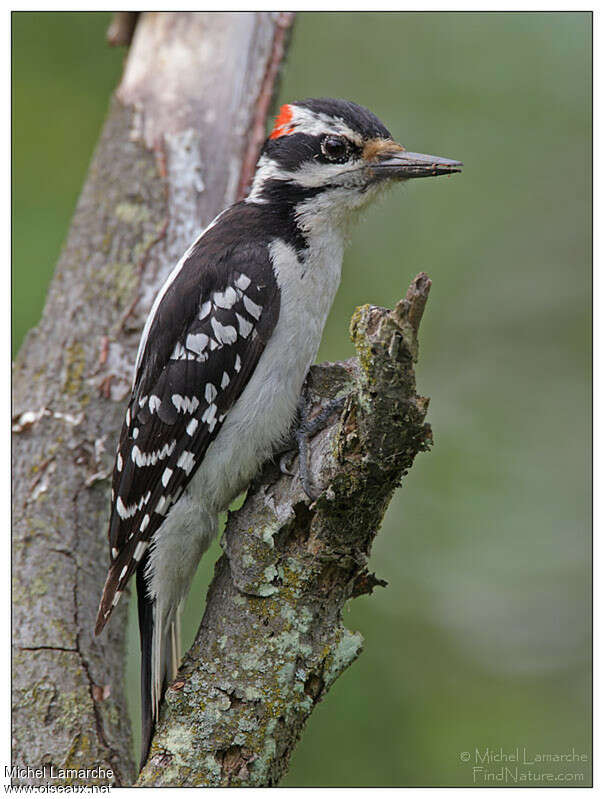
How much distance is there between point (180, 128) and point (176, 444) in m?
1.82

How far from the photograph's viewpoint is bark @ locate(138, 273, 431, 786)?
2.34 meters

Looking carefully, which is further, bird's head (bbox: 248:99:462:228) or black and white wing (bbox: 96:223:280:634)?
bird's head (bbox: 248:99:462:228)

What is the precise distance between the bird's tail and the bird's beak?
1.72m

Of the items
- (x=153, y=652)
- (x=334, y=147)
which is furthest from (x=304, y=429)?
(x=334, y=147)

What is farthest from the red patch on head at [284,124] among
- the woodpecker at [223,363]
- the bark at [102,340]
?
the bark at [102,340]

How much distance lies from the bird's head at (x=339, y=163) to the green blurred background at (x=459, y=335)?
154cm

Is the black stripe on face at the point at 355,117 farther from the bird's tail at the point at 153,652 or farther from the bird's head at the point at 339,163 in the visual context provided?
the bird's tail at the point at 153,652

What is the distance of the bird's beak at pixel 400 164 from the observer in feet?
10.2

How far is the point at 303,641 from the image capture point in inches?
97.8

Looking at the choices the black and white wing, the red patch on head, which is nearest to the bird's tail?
the black and white wing

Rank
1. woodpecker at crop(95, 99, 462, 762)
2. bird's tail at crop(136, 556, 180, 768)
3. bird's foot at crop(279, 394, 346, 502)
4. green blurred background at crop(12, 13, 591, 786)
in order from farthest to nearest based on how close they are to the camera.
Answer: green blurred background at crop(12, 13, 591, 786) → woodpecker at crop(95, 99, 462, 762) → bird's tail at crop(136, 556, 180, 768) → bird's foot at crop(279, 394, 346, 502)

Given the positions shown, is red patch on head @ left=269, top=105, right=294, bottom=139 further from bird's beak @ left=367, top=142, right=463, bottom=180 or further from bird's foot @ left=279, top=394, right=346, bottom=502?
bird's foot @ left=279, top=394, right=346, bottom=502

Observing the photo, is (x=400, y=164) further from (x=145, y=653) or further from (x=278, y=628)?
(x=145, y=653)

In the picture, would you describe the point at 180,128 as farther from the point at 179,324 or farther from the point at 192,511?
the point at 192,511
